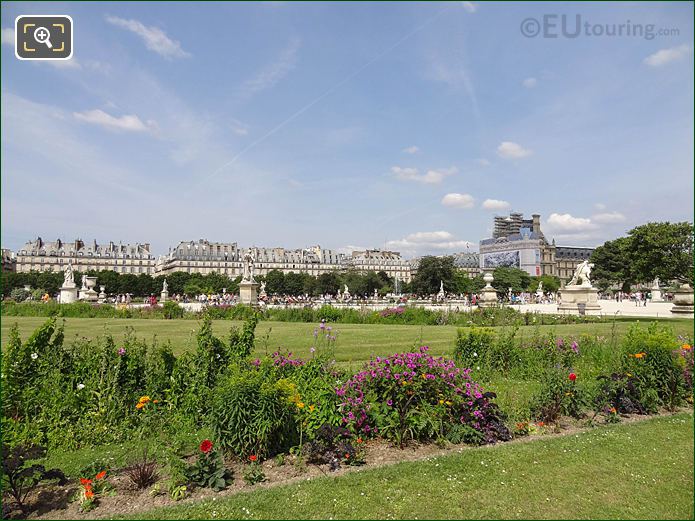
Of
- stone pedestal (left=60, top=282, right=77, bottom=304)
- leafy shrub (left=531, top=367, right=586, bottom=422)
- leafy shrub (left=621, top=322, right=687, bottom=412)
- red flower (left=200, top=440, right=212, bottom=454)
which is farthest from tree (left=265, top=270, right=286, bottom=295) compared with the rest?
red flower (left=200, top=440, right=212, bottom=454)

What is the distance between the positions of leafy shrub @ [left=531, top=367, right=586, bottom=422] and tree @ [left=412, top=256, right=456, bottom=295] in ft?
235

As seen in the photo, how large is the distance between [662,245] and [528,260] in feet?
335

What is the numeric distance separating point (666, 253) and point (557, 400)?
4391 centimetres

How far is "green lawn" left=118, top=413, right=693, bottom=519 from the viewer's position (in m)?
4.34

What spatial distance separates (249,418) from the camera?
5.47m

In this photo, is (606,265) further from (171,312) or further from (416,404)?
(416,404)

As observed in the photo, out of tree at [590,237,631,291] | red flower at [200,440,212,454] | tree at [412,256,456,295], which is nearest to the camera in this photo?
red flower at [200,440,212,454]

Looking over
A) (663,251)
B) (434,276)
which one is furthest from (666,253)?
(434,276)

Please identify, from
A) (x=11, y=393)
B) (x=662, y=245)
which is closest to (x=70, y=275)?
(x=11, y=393)

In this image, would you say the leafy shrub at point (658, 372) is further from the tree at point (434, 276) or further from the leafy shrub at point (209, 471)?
the tree at point (434, 276)

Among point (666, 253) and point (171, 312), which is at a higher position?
point (666, 253)

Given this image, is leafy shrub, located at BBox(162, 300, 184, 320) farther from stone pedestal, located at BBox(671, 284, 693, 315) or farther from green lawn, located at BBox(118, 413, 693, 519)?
stone pedestal, located at BBox(671, 284, 693, 315)

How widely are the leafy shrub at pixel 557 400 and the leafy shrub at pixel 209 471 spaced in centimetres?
458

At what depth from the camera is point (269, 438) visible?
18.6 ft
